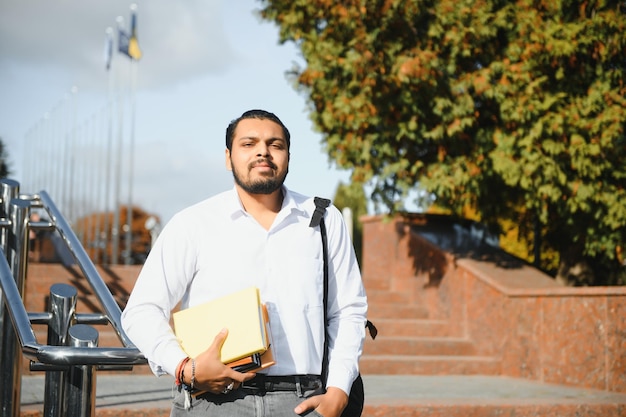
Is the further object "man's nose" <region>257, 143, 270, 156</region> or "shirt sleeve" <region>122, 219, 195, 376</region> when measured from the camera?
"man's nose" <region>257, 143, 270, 156</region>

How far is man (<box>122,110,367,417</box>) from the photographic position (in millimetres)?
2178

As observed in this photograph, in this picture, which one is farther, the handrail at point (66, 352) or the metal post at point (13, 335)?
the metal post at point (13, 335)

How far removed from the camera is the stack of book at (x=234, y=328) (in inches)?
81.6

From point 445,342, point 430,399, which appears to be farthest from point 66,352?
point 445,342

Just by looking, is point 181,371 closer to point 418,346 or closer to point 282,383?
point 282,383

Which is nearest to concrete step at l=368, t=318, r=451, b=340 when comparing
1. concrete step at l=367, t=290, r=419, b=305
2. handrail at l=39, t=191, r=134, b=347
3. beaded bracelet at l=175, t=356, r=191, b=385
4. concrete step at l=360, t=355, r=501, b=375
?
concrete step at l=360, t=355, r=501, b=375

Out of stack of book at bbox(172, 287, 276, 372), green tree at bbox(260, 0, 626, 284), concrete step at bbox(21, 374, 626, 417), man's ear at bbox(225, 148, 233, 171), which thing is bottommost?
concrete step at bbox(21, 374, 626, 417)

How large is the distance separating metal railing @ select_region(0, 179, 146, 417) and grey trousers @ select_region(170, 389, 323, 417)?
1.15 feet

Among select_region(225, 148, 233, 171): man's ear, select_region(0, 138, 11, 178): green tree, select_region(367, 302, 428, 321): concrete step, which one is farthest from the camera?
select_region(0, 138, 11, 178): green tree

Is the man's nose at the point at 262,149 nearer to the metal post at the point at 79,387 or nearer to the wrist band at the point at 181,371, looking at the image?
the wrist band at the point at 181,371

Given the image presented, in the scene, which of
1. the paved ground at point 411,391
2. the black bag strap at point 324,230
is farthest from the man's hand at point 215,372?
the paved ground at point 411,391

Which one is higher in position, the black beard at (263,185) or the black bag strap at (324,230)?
the black beard at (263,185)

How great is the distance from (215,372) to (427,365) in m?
6.29

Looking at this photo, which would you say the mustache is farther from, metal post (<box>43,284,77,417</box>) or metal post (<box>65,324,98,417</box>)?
metal post (<box>43,284,77,417</box>)
